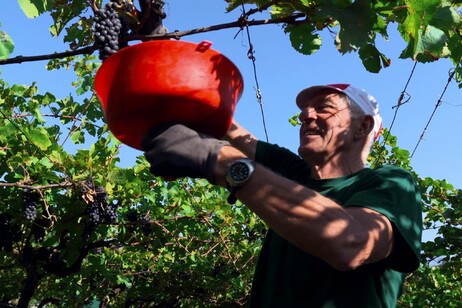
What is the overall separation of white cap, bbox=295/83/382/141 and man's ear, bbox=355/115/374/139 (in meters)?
0.02

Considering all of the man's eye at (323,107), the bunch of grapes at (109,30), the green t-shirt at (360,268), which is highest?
the bunch of grapes at (109,30)

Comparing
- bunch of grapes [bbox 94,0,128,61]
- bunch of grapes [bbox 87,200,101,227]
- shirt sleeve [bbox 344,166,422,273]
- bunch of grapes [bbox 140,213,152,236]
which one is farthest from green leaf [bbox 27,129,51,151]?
shirt sleeve [bbox 344,166,422,273]

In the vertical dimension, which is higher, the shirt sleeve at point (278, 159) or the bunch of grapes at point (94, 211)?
the bunch of grapes at point (94, 211)

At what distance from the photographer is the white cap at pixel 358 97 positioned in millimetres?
2041

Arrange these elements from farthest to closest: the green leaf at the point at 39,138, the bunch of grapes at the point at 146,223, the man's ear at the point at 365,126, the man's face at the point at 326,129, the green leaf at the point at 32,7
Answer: the bunch of grapes at the point at 146,223 < the green leaf at the point at 39,138 < the green leaf at the point at 32,7 < the man's ear at the point at 365,126 < the man's face at the point at 326,129

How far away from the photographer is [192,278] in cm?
1073

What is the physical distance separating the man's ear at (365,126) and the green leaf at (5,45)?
2123mm

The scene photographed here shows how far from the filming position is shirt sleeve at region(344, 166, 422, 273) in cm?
144

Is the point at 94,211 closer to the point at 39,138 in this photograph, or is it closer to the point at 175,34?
the point at 39,138

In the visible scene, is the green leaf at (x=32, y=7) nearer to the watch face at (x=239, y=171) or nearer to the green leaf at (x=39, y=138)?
the watch face at (x=239, y=171)

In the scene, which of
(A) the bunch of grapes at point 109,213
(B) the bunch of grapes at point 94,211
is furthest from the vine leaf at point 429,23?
(A) the bunch of grapes at point 109,213

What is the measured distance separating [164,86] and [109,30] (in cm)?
73

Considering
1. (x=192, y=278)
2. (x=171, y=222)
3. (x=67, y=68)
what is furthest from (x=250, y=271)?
(x=67, y=68)

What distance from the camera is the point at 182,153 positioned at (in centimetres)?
132
